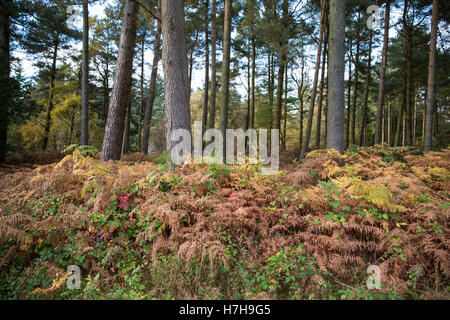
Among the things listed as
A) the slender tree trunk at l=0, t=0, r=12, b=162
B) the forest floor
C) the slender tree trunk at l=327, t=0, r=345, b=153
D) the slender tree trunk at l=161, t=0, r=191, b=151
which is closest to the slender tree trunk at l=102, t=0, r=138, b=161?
the slender tree trunk at l=161, t=0, r=191, b=151

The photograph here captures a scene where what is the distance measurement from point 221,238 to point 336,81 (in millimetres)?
5626

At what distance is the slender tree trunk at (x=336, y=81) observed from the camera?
634 centimetres

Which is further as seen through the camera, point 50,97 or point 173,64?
point 50,97

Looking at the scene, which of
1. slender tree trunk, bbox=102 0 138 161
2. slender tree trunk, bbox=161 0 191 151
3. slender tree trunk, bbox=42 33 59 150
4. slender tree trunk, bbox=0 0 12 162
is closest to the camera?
slender tree trunk, bbox=161 0 191 151

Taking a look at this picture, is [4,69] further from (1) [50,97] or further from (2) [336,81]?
(2) [336,81]

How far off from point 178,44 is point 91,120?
17189mm

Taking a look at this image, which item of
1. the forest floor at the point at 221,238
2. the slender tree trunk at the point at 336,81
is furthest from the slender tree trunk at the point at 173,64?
the slender tree trunk at the point at 336,81

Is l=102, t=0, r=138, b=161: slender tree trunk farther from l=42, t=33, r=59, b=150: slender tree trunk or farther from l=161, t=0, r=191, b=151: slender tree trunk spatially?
l=42, t=33, r=59, b=150: slender tree trunk

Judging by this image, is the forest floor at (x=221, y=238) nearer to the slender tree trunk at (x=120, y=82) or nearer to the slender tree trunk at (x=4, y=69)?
the slender tree trunk at (x=120, y=82)

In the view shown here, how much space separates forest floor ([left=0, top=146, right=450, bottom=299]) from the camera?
2664 millimetres

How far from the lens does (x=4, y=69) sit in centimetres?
802

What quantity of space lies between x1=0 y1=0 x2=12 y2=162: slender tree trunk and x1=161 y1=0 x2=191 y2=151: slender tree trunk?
6881 mm

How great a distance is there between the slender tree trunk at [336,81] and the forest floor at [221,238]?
7.41ft

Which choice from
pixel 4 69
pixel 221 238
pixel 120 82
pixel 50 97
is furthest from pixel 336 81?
pixel 50 97
